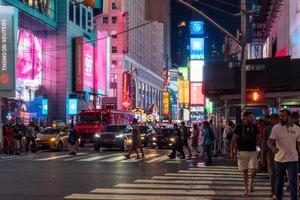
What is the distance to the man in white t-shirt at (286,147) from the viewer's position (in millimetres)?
10703

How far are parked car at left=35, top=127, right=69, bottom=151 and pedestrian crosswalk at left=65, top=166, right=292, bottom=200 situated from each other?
1675 centimetres

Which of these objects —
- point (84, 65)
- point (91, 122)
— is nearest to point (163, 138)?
point (91, 122)

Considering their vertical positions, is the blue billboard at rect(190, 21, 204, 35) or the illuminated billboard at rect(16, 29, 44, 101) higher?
the blue billboard at rect(190, 21, 204, 35)

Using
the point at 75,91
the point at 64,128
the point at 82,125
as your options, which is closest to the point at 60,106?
the point at 75,91

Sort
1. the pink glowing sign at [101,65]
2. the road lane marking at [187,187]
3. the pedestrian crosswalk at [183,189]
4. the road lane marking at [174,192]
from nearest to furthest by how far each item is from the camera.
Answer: the pedestrian crosswalk at [183,189]
the road lane marking at [174,192]
the road lane marking at [187,187]
the pink glowing sign at [101,65]

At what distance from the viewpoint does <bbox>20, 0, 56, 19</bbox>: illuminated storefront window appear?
191ft

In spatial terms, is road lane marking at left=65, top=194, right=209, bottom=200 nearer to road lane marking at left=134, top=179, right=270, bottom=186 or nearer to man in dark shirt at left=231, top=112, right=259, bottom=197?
man in dark shirt at left=231, top=112, right=259, bottom=197

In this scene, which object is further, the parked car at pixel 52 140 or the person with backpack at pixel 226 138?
the parked car at pixel 52 140

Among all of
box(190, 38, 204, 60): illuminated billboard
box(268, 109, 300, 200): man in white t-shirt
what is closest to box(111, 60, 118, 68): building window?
box(190, 38, 204, 60): illuminated billboard

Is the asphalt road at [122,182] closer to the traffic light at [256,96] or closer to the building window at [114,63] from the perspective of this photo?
the traffic light at [256,96]

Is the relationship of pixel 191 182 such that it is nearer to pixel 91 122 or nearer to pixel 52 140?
pixel 52 140

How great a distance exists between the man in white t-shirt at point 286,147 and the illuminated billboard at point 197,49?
8706 centimetres

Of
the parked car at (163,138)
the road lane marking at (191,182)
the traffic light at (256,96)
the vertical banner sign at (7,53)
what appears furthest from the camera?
the vertical banner sign at (7,53)

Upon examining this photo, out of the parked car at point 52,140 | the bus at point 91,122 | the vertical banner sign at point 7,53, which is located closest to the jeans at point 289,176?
the parked car at point 52,140
